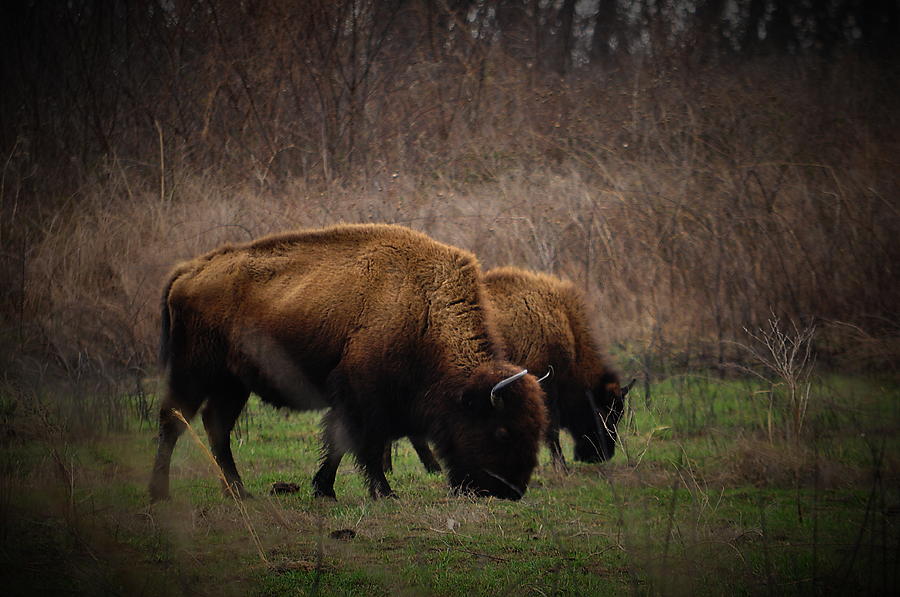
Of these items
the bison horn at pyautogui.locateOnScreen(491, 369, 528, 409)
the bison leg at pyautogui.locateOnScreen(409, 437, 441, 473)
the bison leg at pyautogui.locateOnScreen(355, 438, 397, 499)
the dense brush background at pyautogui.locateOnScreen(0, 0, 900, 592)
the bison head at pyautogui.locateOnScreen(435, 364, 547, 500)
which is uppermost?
the dense brush background at pyautogui.locateOnScreen(0, 0, 900, 592)

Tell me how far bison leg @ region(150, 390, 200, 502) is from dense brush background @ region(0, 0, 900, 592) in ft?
2.12

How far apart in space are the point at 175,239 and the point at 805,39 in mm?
15867

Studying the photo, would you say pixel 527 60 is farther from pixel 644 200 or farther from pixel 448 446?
pixel 448 446

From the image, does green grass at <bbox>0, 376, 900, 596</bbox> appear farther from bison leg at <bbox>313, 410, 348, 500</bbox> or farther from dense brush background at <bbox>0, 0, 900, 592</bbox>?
dense brush background at <bbox>0, 0, 900, 592</bbox>

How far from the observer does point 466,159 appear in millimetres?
16859

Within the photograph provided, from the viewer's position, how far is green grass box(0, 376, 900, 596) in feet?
13.7

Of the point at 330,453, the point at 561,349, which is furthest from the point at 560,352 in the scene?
the point at 330,453

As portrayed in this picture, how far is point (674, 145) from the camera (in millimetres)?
16141

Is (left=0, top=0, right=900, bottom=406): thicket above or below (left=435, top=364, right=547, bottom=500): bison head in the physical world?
above

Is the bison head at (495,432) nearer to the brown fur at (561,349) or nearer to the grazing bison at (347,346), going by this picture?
the grazing bison at (347,346)

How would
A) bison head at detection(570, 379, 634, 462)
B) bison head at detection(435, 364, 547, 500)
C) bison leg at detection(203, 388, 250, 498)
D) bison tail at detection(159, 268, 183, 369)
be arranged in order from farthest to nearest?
bison head at detection(570, 379, 634, 462) → bison tail at detection(159, 268, 183, 369) → bison leg at detection(203, 388, 250, 498) → bison head at detection(435, 364, 547, 500)

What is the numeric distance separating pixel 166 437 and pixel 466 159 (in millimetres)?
11353

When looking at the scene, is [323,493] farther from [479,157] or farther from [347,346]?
[479,157]

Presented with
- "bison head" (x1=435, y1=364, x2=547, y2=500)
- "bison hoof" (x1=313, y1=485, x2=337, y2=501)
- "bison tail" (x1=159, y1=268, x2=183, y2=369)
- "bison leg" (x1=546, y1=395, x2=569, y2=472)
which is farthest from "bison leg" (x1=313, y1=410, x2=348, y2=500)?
"bison leg" (x1=546, y1=395, x2=569, y2=472)
